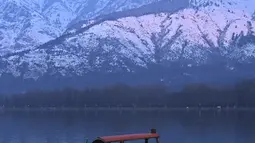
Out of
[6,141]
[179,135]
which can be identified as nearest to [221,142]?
[179,135]

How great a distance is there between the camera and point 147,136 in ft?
131

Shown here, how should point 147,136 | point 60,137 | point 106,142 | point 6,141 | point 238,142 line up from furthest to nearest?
point 60,137 → point 6,141 → point 238,142 → point 147,136 → point 106,142

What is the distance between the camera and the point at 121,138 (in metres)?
38.2

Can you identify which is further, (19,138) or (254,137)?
(19,138)

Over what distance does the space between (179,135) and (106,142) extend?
90.6 meters

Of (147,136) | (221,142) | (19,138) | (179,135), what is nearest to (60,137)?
(19,138)

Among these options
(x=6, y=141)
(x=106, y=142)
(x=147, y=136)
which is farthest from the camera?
(x=6, y=141)

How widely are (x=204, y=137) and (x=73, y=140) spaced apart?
2685cm

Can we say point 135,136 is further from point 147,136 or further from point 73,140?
point 73,140

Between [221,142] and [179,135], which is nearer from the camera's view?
[221,142]

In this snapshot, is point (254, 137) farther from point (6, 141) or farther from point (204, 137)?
point (6, 141)

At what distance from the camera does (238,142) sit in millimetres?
107125

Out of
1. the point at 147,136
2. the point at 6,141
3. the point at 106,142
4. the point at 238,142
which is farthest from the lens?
the point at 6,141

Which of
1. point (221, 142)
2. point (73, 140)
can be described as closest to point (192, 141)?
point (221, 142)
